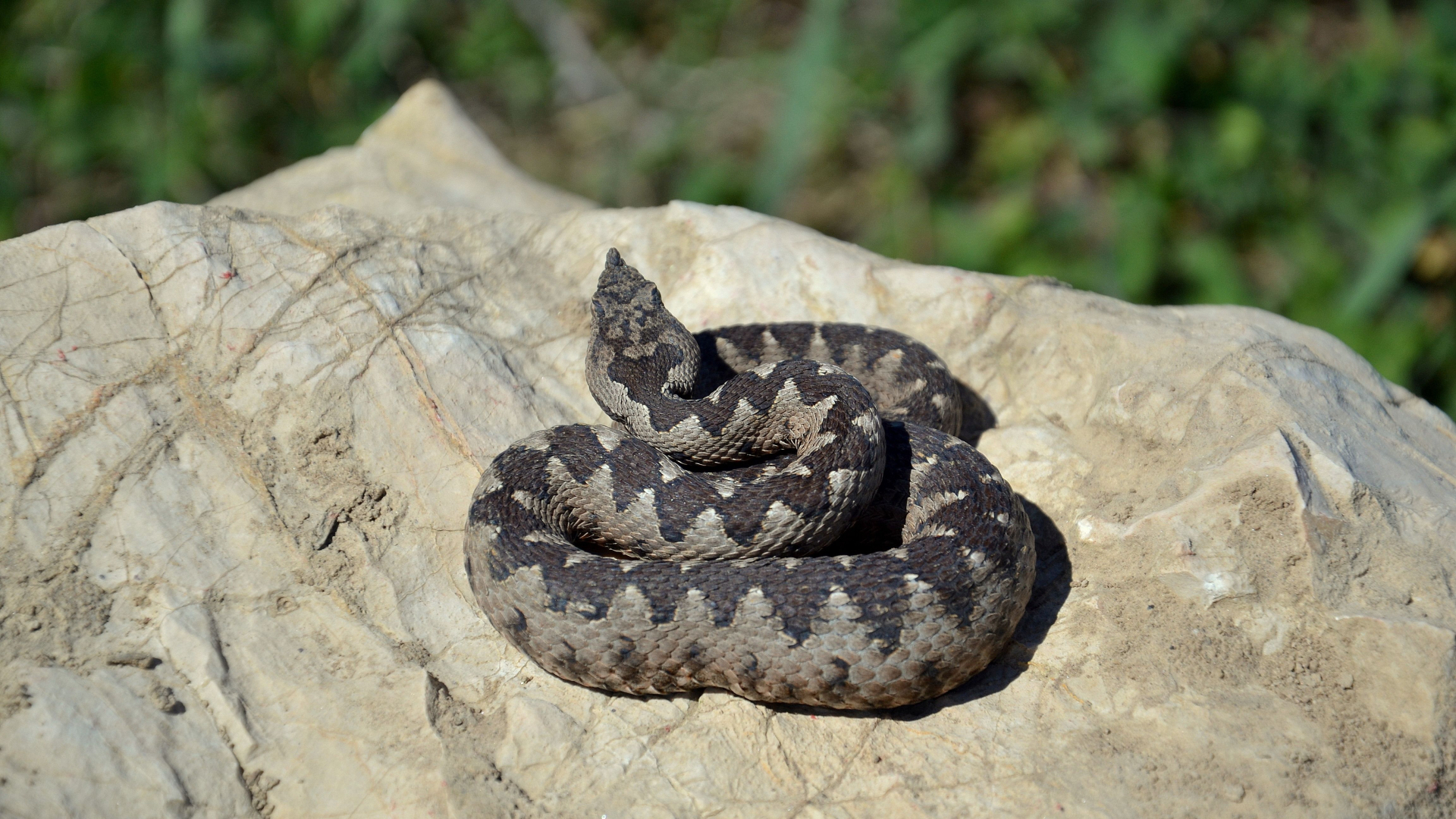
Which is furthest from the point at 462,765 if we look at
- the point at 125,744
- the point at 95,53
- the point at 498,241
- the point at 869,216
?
the point at 95,53

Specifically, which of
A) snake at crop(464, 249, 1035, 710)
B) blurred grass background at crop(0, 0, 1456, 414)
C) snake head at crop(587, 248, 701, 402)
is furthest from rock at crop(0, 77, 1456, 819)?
blurred grass background at crop(0, 0, 1456, 414)

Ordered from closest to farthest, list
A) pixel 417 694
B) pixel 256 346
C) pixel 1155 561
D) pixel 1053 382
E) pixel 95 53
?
pixel 417 694
pixel 1155 561
pixel 256 346
pixel 1053 382
pixel 95 53

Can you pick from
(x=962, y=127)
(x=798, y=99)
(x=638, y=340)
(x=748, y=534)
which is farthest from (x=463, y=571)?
(x=962, y=127)

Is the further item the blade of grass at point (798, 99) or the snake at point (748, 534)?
the blade of grass at point (798, 99)

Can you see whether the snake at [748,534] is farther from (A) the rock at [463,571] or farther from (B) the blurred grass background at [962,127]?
(B) the blurred grass background at [962,127]

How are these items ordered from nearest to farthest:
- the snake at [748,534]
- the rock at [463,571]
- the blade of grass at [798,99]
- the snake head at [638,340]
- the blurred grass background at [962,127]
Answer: the rock at [463,571] < the snake at [748,534] < the snake head at [638,340] < the blurred grass background at [962,127] < the blade of grass at [798,99]

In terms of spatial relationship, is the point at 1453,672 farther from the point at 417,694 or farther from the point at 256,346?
the point at 256,346

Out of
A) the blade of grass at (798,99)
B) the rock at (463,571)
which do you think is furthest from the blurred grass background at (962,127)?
the rock at (463,571)
